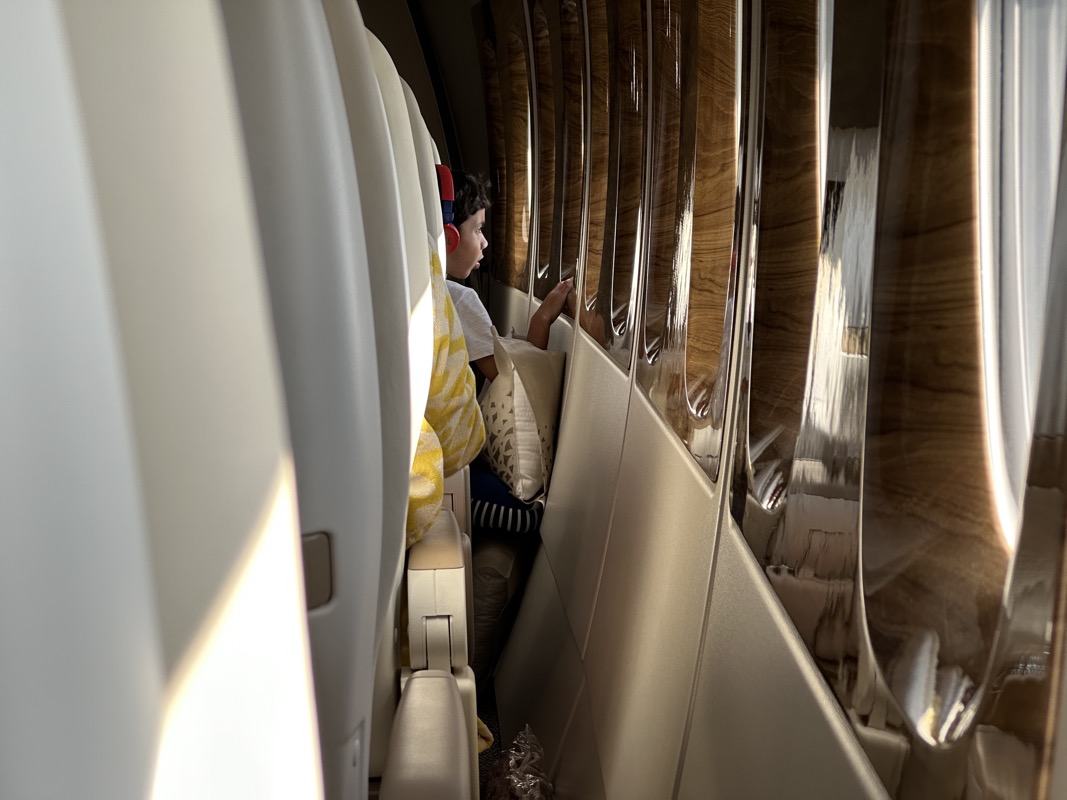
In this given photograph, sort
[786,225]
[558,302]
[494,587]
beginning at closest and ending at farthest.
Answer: [786,225], [494,587], [558,302]

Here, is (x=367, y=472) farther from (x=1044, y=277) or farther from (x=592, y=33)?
(x=592, y=33)

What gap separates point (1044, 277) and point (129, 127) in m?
0.74

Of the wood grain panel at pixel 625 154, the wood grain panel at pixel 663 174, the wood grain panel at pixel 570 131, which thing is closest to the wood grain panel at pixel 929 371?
the wood grain panel at pixel 663 174

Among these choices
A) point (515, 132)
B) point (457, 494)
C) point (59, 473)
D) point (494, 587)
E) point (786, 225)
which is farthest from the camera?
point (515, 132)

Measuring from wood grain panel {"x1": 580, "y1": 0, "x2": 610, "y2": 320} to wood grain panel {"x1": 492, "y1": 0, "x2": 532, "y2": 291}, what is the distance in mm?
2038

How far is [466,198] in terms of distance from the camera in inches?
200

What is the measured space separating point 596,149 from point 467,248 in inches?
39.8

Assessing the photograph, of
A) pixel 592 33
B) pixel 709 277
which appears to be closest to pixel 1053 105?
pixel 709 277

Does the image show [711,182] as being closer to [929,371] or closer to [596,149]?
[929,371]

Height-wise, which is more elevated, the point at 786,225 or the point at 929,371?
the point at 786,225

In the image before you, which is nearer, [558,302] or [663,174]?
[663,174]

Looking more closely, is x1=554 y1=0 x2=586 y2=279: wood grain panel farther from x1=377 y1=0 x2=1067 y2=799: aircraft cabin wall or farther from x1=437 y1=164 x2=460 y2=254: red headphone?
x1=377 y1=0 x2=1067 y2=799: aircraft cabin wall

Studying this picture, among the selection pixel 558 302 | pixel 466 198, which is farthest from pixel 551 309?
pixel 466 198

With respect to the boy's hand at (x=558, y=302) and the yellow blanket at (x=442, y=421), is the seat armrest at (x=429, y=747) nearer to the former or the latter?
the yellow blanket at (x=442, y=421)
